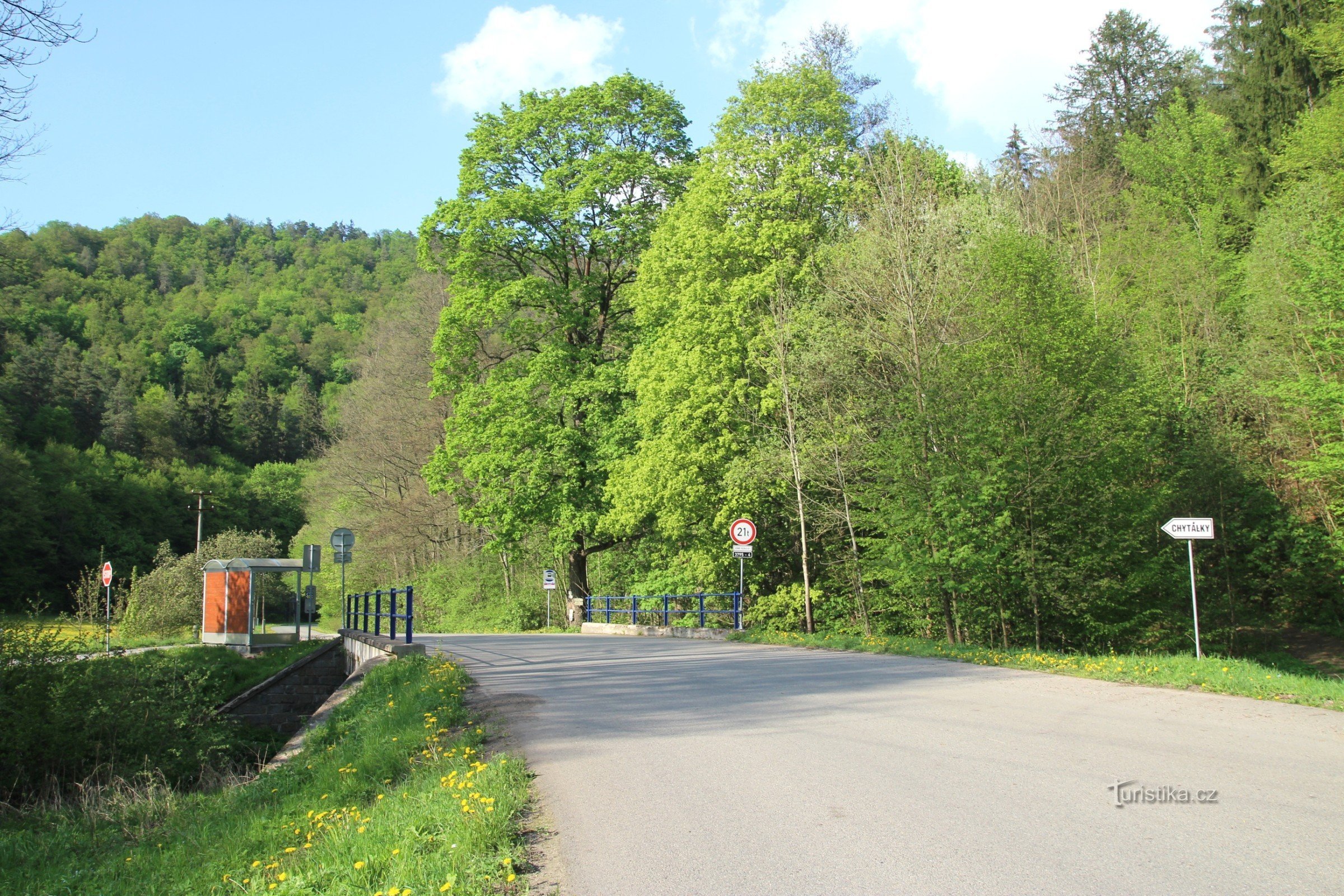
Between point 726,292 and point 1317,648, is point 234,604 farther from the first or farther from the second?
point 1317,648

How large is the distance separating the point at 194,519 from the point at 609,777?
80192mm

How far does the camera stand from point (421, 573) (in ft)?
156

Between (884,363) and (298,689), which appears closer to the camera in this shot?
(298,689)

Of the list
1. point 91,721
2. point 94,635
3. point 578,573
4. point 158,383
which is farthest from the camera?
point 158,383

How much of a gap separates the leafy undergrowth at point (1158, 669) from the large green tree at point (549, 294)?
42.9ft

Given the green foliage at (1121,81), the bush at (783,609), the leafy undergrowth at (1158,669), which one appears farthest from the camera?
the green foliage at (1121,81)

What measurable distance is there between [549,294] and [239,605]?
1396 centimetres

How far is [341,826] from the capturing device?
629 centimetres

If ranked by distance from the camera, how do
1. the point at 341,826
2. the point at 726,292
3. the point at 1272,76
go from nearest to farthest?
the point at 341,826 < the point at 726,292 < the point at 1272,76

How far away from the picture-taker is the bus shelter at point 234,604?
1161 inches

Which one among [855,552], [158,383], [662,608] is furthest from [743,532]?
[158,383]

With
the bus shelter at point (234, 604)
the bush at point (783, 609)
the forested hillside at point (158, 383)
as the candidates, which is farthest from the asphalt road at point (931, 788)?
the forested hillside at point (158, 383)

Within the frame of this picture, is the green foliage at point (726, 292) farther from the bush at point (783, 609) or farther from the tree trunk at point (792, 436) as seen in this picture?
the bush at point (783, 609)

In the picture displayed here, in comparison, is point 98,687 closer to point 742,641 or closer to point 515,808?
point 742,641
